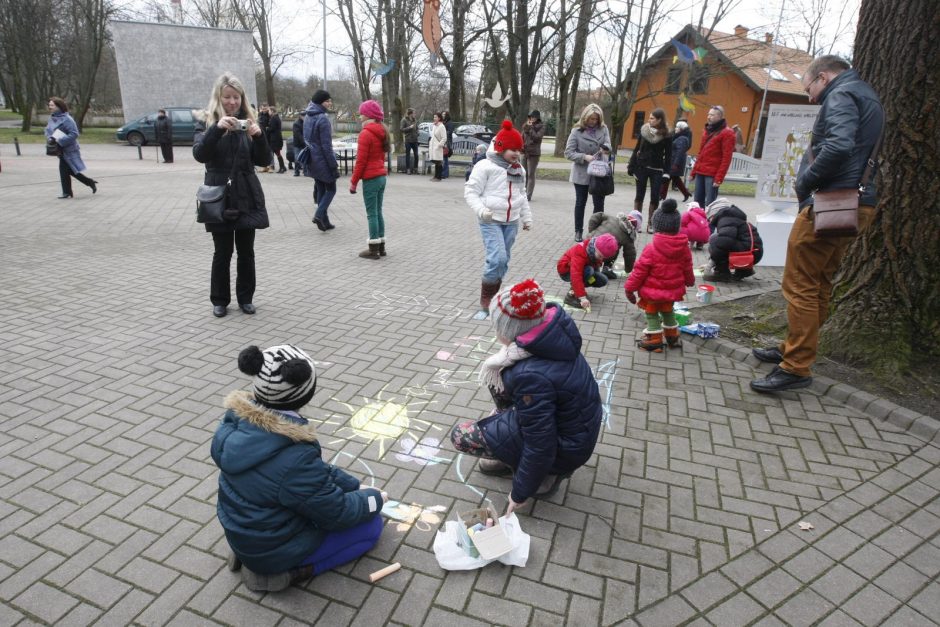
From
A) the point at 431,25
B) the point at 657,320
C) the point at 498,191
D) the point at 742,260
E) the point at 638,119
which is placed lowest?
the point at 657,320

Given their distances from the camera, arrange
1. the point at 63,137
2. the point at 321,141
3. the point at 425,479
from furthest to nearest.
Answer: the point at 63,137 < the point at 321,141 < the point at 425,479

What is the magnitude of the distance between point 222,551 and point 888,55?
4979mm

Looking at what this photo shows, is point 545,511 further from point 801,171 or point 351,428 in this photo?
point 801,171

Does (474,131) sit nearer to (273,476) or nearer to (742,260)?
(742,260)

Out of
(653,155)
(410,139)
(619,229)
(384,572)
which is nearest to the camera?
(384,572)

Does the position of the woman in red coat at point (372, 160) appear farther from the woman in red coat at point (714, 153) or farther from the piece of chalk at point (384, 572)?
the piece of chalk at point (384, 572)

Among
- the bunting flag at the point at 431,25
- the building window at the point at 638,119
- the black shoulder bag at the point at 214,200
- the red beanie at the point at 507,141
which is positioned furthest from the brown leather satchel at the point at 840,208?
the building window at the point at 638,119

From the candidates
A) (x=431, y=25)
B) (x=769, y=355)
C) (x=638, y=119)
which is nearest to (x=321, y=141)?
(x=431, y=25)

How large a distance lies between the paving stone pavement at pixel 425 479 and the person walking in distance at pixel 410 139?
11.5 meters

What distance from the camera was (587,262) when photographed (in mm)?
5664

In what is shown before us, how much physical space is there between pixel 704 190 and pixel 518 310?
7619 mm

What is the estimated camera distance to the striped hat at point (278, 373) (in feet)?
6.87

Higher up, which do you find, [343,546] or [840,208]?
[840,208]

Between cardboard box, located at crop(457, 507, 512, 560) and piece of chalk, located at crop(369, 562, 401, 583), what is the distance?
0.93 feet
